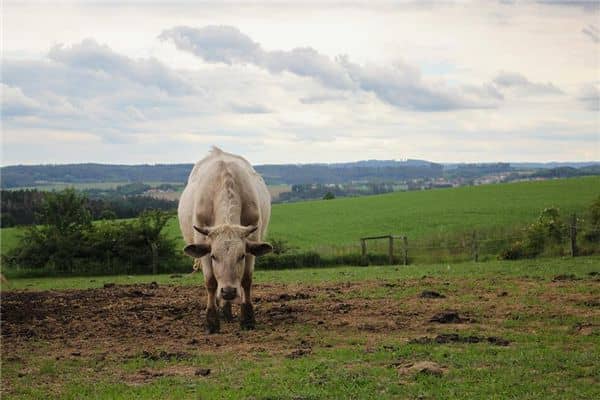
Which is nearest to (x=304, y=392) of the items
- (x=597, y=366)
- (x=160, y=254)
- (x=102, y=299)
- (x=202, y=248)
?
(x=597, y=366)

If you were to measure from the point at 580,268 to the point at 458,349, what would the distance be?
1446 centimetres

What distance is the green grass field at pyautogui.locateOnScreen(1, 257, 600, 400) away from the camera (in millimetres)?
8156

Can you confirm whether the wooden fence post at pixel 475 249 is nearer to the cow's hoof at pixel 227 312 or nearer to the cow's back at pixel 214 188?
the cow's back at pixel 214 188

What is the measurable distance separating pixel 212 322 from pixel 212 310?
228mm

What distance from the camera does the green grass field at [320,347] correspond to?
8156mm

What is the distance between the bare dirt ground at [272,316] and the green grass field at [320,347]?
0.13 feet

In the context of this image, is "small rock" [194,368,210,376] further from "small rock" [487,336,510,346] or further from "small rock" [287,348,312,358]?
"small rock" [487,336,510,346]

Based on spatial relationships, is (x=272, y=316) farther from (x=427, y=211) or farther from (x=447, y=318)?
(x=427, y=211)

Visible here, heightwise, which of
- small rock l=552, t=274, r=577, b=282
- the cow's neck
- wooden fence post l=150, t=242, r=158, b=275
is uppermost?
the cow's neck

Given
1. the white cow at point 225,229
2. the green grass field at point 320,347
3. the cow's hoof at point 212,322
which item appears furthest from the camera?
the cow's hoof at point 212,322

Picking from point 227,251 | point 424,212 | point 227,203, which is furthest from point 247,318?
point 424,212

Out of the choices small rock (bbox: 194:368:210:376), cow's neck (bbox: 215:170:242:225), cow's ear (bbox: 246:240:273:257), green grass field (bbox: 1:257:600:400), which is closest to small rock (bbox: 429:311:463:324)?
green grass field (bbox: 1:257:600:400)

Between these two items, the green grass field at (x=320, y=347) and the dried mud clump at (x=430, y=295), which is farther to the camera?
the dried mud clump at (x=430, y=295)

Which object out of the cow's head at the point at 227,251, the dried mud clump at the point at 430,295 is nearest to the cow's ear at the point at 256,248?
the cow's head at the point at 227,251
